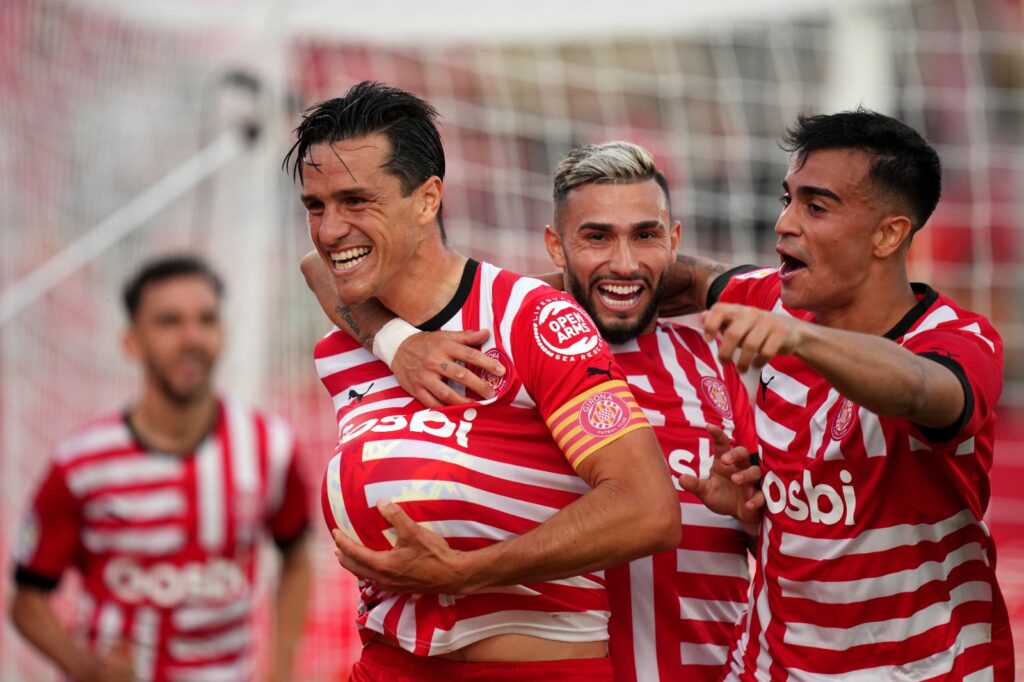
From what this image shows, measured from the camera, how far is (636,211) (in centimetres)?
330

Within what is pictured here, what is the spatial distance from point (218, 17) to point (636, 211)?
357cm

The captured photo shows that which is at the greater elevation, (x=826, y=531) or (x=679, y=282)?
(x=679, y=282)

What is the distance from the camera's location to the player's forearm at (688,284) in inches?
138

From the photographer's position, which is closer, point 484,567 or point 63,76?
point 484,567

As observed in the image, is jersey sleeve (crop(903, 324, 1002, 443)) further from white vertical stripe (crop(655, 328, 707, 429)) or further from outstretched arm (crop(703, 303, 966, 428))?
white vertical stripe (crop(655, 328, 707, 429))

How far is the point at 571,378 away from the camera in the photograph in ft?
8.44

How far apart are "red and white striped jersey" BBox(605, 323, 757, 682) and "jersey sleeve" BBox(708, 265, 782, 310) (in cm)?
22

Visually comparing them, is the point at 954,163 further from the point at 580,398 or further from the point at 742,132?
the point at 580,398

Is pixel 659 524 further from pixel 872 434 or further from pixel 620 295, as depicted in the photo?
pixel 620 295

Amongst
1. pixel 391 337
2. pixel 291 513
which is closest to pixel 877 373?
pixel 391 337

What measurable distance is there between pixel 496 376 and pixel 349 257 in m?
0.41

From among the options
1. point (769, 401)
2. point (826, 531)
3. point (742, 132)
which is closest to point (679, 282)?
point (769, 401)

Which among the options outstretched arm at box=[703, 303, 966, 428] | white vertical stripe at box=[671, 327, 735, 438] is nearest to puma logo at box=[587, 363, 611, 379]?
outstretched arm at box=[703, 303, 966, 428]

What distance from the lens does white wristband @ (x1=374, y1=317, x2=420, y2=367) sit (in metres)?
2.79
